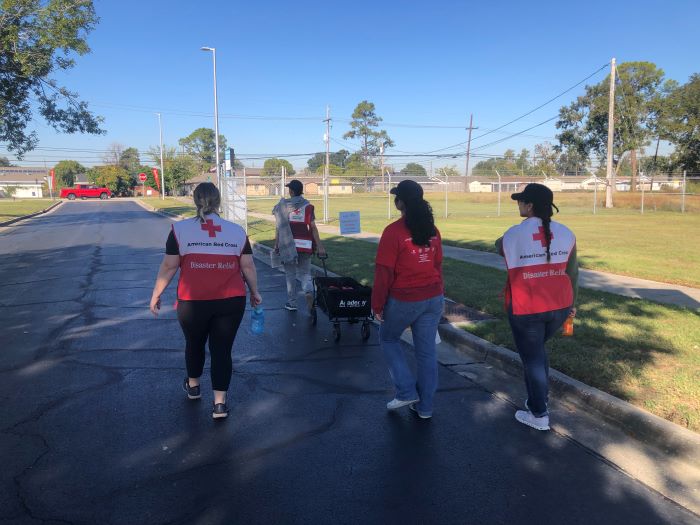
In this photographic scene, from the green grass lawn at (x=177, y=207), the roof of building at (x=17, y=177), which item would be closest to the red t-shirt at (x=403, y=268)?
the green grass lawn at (x=177, y=207)

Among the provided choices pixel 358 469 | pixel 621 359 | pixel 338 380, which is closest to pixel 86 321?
pixel 338 380

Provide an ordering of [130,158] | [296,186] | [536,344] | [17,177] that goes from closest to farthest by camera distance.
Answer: [536,344], [296,186], [130,158], [17,177]

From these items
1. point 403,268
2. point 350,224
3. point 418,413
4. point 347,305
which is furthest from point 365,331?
point 350,224

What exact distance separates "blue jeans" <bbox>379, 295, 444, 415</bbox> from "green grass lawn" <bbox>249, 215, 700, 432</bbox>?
1.55 metres

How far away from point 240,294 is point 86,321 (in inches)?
167

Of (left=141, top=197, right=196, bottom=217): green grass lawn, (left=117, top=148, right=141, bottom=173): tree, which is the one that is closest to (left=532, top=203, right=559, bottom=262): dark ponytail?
(left=141, top=197, right=196, bottom=217): green grass lawn

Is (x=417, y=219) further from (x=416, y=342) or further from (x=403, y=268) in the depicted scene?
(x=416, y=342)

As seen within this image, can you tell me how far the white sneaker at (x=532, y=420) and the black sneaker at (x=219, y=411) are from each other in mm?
2311

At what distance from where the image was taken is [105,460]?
3609 millimetres

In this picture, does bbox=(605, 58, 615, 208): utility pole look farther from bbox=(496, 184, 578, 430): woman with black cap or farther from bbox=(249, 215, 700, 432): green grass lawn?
bbox=(496, 184, 578, 430): woman with black cap

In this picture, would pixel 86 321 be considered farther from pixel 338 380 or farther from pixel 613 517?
pixel 613 517

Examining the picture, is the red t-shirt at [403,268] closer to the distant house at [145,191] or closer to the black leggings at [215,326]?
the black leggings at [215,326]

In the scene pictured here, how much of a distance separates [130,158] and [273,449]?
117349 mm

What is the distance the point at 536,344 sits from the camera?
4.04m
